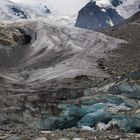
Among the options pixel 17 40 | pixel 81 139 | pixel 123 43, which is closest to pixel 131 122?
pixel 81 139

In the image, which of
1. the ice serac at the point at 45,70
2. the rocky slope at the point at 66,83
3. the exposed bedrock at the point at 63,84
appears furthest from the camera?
the ice serac at the point at 45,70

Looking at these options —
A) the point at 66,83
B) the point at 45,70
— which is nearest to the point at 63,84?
the point at 66,83

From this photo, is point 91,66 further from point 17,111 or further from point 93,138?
point 93,138

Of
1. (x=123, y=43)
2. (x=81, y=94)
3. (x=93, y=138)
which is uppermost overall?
(x=123, y=43)

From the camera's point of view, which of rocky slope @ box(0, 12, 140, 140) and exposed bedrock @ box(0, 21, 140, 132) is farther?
exposed bedrock @ box(0, 21, 140, 132)

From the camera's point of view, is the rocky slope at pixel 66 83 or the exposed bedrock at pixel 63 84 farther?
the exposed bedrock at pixel 63 84

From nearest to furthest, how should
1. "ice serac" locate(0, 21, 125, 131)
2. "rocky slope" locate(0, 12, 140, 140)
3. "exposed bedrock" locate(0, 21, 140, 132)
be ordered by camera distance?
"rocky slope" locate(0, 12, 140, 140), "exposed bedrock" locate(0, 21, 140, 132), "ice serac" locate(0, 21, 125, 131)

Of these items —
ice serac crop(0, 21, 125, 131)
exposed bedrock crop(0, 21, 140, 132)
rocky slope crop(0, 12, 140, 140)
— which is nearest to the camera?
rocky slope crop(0, 12, 140, 140)
